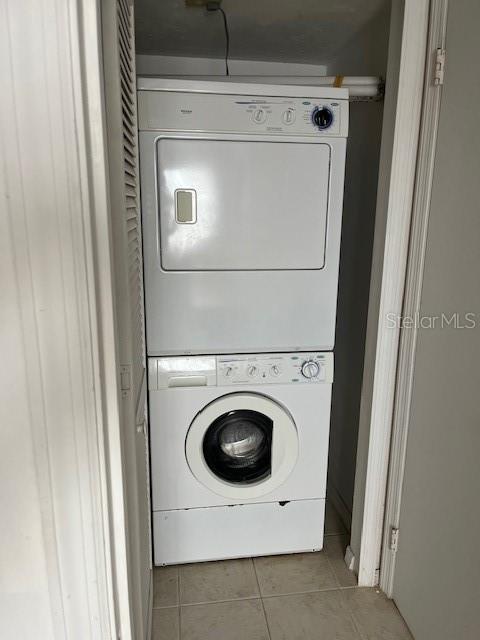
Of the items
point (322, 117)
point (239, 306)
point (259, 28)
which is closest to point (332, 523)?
point (239, 306)

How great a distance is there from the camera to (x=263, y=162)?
5.25 ft

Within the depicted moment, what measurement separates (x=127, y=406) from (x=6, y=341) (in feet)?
1.30

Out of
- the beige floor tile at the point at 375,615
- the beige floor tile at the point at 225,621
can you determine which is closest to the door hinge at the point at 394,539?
the beige floor tile at the point at 375,615

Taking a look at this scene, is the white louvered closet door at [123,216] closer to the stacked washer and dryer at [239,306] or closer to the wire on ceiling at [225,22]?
the stacked washer and dryer at [239,306]

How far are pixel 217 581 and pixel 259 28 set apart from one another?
2257 mm

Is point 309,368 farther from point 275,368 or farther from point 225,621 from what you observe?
point 225,621

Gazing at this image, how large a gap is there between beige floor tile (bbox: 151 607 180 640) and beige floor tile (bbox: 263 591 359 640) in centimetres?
33

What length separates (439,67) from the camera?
52.5 inches

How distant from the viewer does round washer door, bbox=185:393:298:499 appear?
1.75 meters

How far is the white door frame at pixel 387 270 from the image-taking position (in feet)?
4.66

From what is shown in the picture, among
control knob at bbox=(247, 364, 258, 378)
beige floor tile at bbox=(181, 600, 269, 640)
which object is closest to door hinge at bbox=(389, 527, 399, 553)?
beige floor tile at bbox=(181, 600, 269, 640)

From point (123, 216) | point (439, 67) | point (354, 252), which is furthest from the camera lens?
point (354, 252)

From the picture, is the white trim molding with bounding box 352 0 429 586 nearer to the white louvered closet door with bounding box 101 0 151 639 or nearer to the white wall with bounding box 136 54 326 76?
the white louvered closet door with bounding box 101 0 151 639

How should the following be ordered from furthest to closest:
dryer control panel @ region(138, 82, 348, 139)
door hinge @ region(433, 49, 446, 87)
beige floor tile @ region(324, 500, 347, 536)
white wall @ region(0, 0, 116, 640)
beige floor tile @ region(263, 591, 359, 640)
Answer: beige floor tile @ region(324, 500, 347, 536), beige floor tile @ region(263, 591, 359, 640), dryer control panel @ region(138, 82, 348, 139), door hinge @ region(433, 49, 446, 87), white wall @ region(0, 0, 116, 640)
